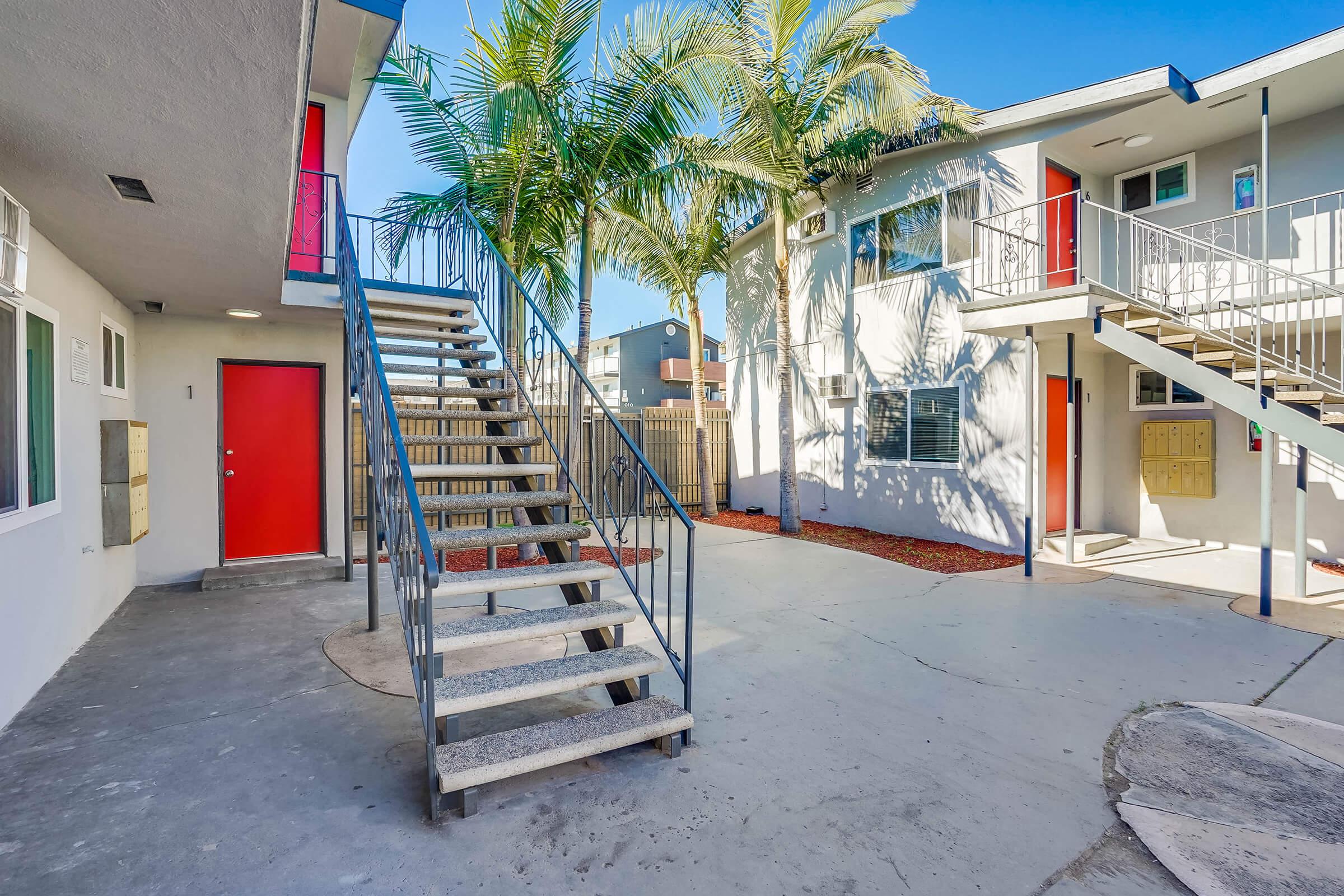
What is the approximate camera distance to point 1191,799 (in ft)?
8.79

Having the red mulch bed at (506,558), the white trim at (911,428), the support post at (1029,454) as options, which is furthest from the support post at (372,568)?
the white trim at (911,428)

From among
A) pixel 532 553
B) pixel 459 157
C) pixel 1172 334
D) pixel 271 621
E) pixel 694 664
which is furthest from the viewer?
pixel 532 553

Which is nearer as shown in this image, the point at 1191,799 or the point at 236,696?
the point at 1191,799

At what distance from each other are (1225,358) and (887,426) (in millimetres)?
4115

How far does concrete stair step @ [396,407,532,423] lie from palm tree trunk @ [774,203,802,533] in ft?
17.5

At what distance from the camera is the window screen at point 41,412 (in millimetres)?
3854

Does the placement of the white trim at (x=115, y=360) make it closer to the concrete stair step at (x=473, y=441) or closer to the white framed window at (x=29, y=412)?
the white framed window at (x=29, y=412)

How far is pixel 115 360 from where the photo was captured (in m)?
5.57

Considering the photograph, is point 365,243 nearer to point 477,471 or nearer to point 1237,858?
point 477,471

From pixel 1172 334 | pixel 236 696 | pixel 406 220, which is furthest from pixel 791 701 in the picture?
pixel 406 220

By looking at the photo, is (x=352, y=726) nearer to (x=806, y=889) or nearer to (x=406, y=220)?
(x=806, y=889)

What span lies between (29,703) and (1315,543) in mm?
11274

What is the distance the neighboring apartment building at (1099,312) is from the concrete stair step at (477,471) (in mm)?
5182

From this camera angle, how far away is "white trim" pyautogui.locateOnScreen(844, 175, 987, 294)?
8.20 meters
